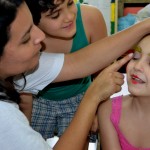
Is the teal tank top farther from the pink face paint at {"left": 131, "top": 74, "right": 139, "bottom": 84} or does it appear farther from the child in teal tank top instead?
the pink face paint at {"left": 131, "top": 74, "right": 139, "bottom": 84}

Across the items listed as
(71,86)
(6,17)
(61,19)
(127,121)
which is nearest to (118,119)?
(127,121)

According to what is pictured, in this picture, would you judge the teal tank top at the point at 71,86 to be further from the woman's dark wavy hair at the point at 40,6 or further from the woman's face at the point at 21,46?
the woman's face at the point at 21,46

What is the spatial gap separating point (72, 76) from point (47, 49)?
0.83ft

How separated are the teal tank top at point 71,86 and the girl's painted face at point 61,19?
0.41 feet

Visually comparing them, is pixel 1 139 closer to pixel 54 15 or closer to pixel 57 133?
pixel 54 15

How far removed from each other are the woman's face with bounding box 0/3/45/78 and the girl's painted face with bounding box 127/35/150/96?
1.13ft

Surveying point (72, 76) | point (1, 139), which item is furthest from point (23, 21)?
point (72, 76)

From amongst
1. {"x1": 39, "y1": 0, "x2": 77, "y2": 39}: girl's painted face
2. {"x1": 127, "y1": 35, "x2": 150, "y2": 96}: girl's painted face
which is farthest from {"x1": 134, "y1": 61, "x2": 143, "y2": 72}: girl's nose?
{"x1": 39, "y1": 0, "x2": 77, "y2": 39}: girl's painted face

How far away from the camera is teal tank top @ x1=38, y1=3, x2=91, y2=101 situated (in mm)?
1306

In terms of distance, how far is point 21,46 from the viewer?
84cm

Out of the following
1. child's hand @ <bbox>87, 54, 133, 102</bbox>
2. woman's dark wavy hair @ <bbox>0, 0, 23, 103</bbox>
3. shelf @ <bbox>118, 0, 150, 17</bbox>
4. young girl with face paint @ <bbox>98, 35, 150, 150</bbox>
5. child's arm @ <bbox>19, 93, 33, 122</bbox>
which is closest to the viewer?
woman's dark wavy hair @ <bbox>0, 0, 23, 103</bbox>

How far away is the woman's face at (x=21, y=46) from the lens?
31.2 inches

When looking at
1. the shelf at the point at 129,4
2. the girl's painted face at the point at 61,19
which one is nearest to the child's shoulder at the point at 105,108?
the girl's painted face at the point at 61,19

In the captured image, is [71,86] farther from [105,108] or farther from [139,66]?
[139,66]
